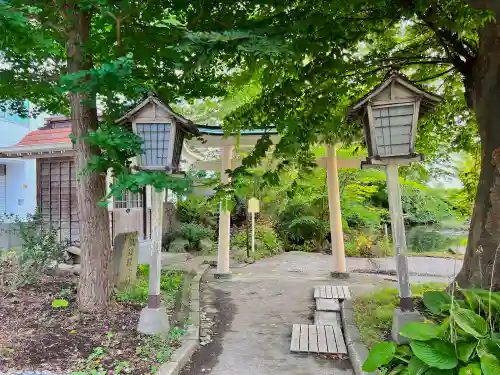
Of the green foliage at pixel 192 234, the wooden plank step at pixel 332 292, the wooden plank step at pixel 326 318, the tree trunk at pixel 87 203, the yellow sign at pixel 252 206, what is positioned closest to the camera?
the tree trunk at pixel 87 203

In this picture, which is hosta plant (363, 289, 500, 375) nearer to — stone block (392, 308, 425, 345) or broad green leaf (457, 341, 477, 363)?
broad green leaf (457, 341, 477, 363)

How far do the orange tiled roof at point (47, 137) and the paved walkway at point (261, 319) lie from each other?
5.65 metres

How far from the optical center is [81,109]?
16.9ft

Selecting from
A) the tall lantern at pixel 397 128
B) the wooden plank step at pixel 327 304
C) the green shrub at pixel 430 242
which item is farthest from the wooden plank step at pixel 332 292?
the green shrub at pixel 430 242

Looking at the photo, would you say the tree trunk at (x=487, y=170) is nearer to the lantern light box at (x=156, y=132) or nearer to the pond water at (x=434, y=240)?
the lantern light box at (x=156, y=132)

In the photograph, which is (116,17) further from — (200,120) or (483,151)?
(200,120)

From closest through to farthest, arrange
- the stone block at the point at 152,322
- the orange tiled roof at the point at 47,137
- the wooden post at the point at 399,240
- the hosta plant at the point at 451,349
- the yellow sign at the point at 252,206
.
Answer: the hosta plant at the point at 451,349 < the wooden post at the point at 399,240 < the stone block at the point at 152,322 < the orange tiled roof at the point at 47,137 < the yellow sign at the point at 252,206

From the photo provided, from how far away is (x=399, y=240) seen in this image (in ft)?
14.0

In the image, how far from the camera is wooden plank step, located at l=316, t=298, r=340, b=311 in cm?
617

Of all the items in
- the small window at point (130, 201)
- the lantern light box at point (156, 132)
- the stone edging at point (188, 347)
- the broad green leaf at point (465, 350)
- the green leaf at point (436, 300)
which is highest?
the lantern light box at point (156, 132)

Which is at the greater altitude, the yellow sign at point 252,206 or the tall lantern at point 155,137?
the tall lantern at point 155,137

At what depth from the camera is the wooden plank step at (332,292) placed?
22.2ft

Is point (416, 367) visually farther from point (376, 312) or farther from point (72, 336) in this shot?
point (72, 336)

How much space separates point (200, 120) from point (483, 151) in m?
17.0
